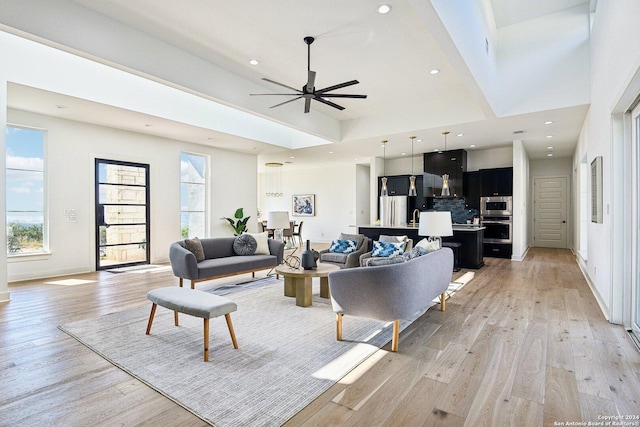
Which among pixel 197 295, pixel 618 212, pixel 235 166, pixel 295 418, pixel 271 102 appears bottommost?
pixel 295 418

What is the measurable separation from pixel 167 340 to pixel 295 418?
1.66 metres

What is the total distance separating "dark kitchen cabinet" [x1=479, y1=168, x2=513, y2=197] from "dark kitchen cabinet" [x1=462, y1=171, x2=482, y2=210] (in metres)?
0.12

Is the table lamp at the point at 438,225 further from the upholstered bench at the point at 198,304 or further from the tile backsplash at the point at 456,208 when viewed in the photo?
the tile backsplash at the point at 456,208

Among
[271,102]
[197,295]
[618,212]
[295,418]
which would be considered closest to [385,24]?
[271,102]

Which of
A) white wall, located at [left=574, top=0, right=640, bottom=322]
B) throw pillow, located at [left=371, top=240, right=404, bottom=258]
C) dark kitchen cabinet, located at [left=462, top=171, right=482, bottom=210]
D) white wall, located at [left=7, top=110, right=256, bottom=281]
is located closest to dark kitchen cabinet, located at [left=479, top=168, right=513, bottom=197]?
dark kitchen cabinet, located at [left=462, top=171, right=482, bottom=210]

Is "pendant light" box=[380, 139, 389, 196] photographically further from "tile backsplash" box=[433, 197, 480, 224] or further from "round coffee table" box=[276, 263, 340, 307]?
"round coffee table" box=[276, 263, 340, 307]

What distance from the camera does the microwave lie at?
26.9 ft

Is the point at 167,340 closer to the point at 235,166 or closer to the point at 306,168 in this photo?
the point at 235,166

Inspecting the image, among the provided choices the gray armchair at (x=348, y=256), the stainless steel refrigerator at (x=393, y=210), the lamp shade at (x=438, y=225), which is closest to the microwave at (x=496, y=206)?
the stainless steel refrigerator at (x=393, y=210)

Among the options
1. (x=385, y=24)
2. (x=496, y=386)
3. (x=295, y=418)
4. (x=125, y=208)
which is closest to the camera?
(x=295, y=418)

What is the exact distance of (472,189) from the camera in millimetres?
8938

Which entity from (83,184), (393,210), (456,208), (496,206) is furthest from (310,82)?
(456,208)

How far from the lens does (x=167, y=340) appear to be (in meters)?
3.01

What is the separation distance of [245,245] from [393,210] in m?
5.31
